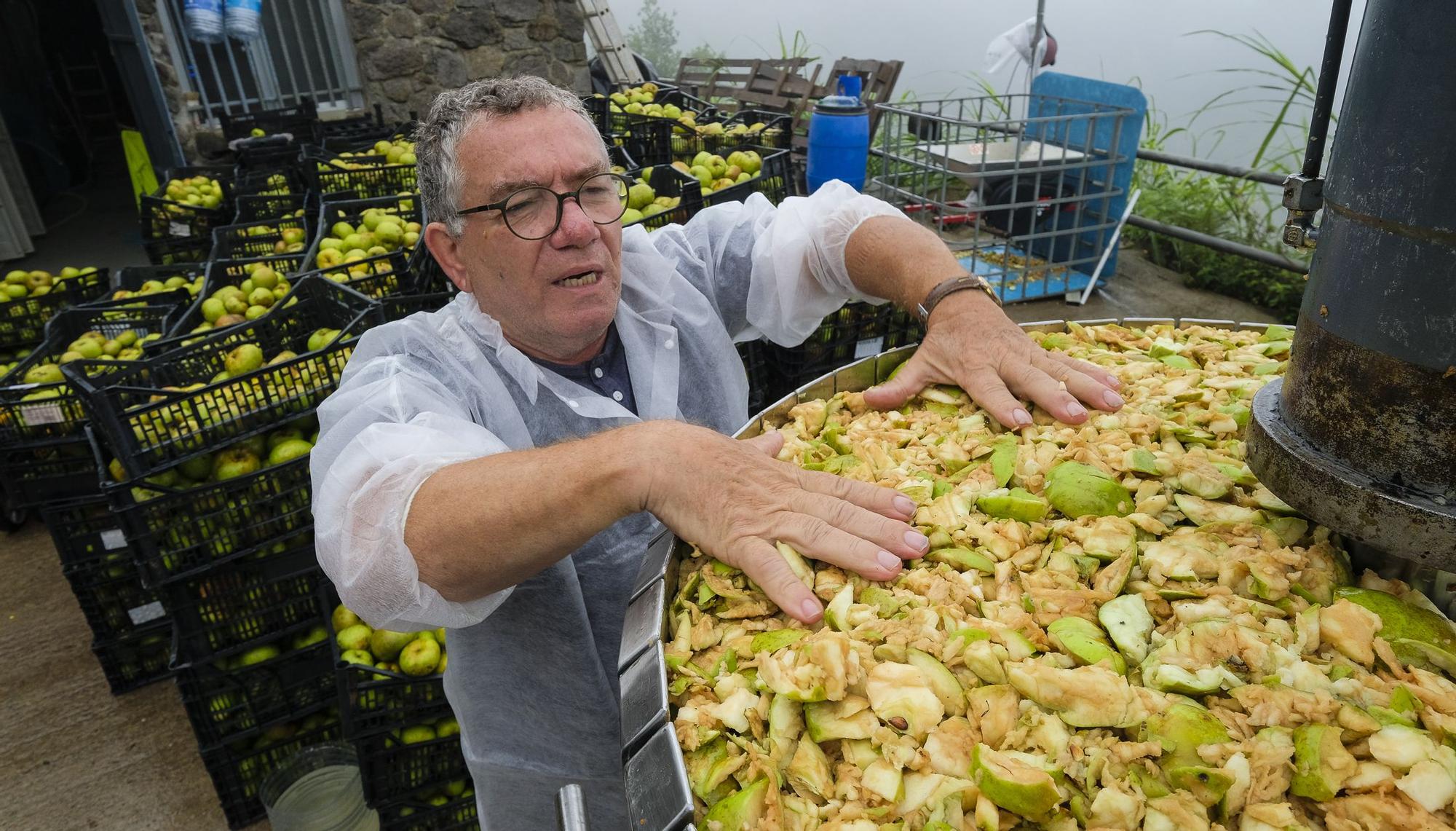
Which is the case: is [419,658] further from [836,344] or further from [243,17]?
[243,17]

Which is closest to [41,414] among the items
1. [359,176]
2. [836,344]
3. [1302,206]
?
[359,176]

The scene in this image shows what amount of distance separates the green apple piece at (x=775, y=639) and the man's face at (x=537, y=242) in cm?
92

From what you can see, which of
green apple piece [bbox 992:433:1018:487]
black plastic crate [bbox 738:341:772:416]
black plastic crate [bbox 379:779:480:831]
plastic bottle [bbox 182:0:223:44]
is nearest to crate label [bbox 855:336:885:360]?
black plastic crate [bbox 738:341:772:416]

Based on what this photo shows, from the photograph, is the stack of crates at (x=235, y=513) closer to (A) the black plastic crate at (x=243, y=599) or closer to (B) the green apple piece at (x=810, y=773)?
(A) the black plastic crate at (x=243, y=599)

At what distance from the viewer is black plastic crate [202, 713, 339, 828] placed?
263 centimetres

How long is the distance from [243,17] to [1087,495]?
7814 mm

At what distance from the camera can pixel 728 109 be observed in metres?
8.88

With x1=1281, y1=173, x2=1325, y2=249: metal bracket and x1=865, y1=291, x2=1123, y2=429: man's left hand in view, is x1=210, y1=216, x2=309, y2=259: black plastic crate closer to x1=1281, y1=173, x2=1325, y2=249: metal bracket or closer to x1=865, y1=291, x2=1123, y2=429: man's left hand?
x1=865, y1=291, x2=1123, y2=429: man's left hand

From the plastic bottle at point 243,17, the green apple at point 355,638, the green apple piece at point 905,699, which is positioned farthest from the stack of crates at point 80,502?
the plastic bottle at point 243,17

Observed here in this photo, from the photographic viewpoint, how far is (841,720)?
942 millimetres

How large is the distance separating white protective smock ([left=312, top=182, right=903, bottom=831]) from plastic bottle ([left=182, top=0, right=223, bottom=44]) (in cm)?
634

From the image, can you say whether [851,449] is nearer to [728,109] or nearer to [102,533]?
[102,533]

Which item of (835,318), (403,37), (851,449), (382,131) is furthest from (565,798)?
(403,37)

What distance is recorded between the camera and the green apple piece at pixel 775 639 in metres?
1.03
